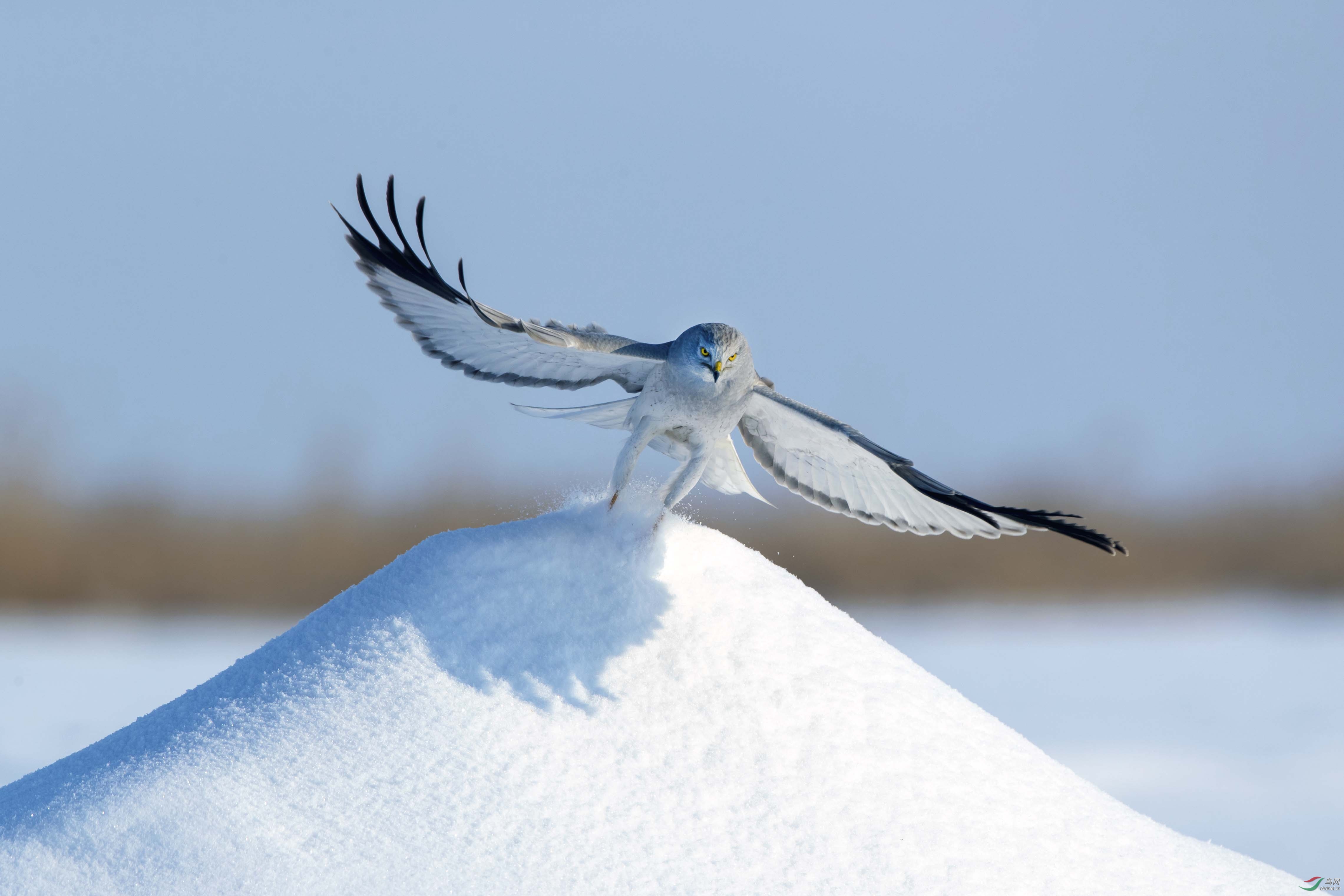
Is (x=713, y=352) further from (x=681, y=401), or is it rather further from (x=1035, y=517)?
(x=1035, y=517)

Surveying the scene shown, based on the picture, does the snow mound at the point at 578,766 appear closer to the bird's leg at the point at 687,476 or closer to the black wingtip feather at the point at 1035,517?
the bird's leg at the point at 687,476

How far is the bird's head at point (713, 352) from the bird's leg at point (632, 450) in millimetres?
228

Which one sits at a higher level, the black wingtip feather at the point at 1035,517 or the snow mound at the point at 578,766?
the black wingtip feather at the point at 1035,517

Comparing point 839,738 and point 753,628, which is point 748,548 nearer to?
point 753,628

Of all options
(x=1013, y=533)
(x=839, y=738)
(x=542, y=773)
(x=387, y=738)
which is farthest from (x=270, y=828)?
(x=1013, y=533)

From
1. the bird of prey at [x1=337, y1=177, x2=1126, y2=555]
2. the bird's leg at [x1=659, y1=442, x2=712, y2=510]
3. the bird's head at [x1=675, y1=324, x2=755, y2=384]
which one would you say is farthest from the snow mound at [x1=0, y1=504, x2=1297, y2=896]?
the bird's head at [x1=675, y1=324, x2=755, y2=384]

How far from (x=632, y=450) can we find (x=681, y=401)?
199 mm

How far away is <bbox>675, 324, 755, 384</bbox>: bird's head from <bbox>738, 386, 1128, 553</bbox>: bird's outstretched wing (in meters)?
0.20

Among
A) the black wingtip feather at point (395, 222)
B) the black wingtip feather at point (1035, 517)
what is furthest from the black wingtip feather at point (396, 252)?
the black wingtip feather at point (1035, 517)

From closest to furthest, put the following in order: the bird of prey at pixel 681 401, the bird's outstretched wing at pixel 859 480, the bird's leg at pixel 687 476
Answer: the bird's outstretched wing at pixel 859 480
the bird of prey at pixel 681 401
the bird's leg at pixel 687 476

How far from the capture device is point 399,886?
1.86 meters

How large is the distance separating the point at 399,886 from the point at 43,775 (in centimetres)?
115

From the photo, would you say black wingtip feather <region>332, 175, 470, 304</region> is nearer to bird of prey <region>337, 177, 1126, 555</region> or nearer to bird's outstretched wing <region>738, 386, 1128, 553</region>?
bird of prey <region>337, 177, 1126, 555</region>

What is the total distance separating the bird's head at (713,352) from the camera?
2.52 m
